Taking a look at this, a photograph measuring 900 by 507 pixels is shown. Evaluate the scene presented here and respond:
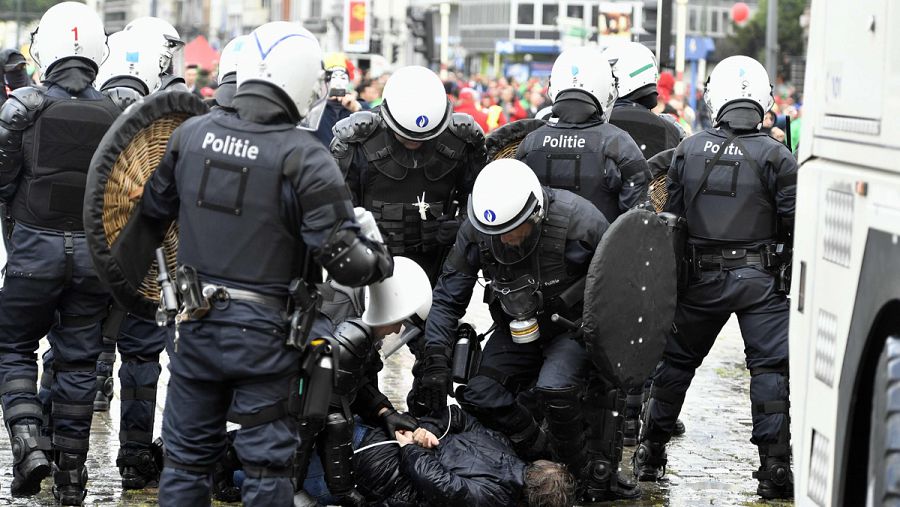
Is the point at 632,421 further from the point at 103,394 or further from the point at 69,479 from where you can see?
the point at 69,479

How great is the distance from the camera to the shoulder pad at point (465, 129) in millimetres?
8258

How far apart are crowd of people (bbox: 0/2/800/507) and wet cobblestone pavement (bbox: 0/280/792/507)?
0.15 meters

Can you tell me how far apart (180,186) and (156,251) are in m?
0.48

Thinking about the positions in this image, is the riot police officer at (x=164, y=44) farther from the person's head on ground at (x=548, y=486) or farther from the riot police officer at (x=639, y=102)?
the person's head on ground at (x=548, y=486)

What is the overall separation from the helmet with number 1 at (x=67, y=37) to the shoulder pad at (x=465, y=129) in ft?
6.50

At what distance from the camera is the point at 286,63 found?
214 inches

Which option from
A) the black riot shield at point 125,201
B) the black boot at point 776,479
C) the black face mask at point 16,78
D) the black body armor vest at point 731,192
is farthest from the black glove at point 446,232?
the black face mask at point 16,78

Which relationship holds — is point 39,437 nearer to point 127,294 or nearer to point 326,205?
point 127,294

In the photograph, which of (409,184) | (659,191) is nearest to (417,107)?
(409,184)

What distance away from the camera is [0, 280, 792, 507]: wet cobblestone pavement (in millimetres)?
7398

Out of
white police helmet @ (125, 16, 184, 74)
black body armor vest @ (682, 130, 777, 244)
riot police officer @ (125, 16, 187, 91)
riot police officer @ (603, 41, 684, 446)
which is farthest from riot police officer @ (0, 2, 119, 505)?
riot police officer @ (603, 41, 684, 446)

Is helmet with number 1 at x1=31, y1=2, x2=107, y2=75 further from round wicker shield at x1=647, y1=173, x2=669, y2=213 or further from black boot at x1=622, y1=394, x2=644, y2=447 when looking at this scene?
black boot at x1=622, y1=394, x2=644, y2=447

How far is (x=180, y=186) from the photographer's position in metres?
5.48

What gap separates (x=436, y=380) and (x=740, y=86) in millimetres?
2289
